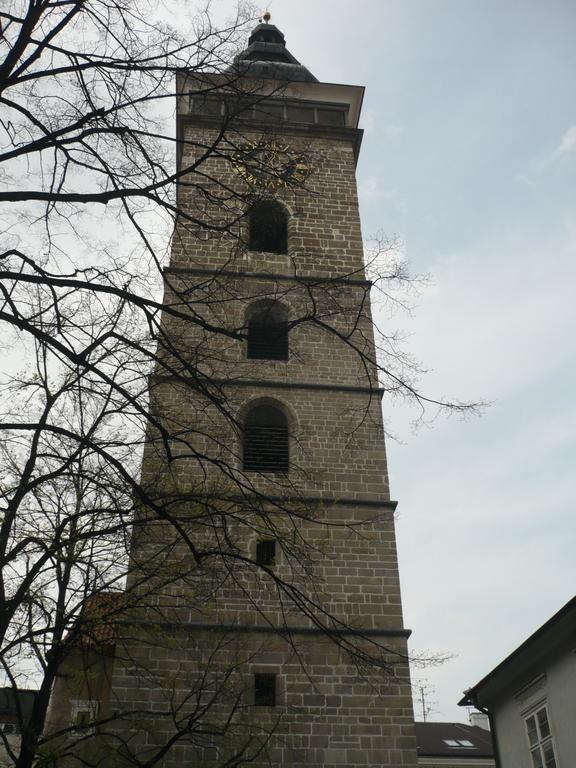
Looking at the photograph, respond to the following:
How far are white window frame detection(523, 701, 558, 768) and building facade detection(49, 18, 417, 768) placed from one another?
7.46ft

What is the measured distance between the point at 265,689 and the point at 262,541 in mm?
2693

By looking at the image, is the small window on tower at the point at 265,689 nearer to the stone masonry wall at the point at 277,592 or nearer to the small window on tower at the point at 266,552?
the stone masonry wall at the point at 277,592

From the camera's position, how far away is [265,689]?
414 inches

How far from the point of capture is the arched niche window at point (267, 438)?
12.8 metres

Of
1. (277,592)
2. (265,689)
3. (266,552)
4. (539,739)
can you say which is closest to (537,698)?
(539,739)

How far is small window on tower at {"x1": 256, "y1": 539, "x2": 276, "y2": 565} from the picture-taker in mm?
11766

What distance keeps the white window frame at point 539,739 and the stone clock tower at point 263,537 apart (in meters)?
2.29

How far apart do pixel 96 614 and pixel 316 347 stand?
730 cm

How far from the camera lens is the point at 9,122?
609 centimetres

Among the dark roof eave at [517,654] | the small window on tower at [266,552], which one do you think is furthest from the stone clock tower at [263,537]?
the dark roof eave at [517,654]

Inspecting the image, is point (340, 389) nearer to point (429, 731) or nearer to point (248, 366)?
point (248, 366)

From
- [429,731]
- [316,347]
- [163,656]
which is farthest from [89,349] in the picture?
[429,731]

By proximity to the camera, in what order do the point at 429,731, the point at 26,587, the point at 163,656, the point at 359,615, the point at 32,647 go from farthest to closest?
the point at 429,731
the point at 359,615
the point at 163,656
the point at 32,647
the point at 26,587

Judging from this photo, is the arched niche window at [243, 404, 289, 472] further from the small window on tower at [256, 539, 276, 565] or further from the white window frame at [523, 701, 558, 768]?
the white window frame at [523, 701, 558, 768]
